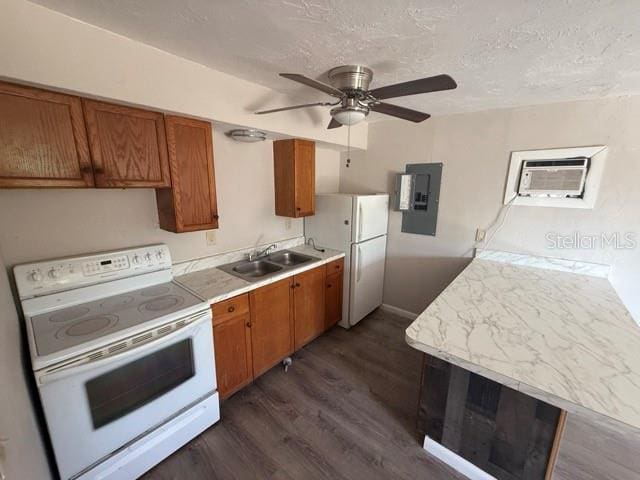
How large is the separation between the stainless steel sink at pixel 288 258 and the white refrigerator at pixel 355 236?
1.09 ft

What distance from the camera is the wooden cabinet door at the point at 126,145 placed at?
1.35 m

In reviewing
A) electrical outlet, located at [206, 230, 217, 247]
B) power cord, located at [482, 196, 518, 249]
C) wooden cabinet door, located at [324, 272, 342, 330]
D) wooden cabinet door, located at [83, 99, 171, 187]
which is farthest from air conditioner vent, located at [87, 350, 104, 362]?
power cord, located at [482, 196, 518, 249]

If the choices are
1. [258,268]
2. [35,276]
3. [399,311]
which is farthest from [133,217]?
[399,311]

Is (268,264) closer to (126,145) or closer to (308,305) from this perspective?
(308,305)

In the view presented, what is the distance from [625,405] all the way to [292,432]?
165 centimetres

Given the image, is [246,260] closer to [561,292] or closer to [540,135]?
A: [561,292]

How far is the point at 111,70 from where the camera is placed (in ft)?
4.33

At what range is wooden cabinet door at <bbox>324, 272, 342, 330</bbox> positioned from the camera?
2654 mm

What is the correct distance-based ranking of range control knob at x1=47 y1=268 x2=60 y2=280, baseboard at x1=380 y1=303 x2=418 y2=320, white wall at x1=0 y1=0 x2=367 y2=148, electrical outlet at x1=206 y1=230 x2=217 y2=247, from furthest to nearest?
baseboard at x1=380 y1=303 x2=418 y2=320 → electrical outlet at x1=206 y1=230 x2=217 y2=247 → range control knob at x1=47 y1=268 x2=60 y2=280 → white wall at x1=0 y1=0 x2=367 y2=148

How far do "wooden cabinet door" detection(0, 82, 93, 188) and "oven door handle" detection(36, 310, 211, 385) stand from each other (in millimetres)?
821

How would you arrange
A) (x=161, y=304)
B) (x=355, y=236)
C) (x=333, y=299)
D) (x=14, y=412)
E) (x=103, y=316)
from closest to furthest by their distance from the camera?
(x=14, y=412)
(x=103, y=316)
(x=161, y=304)
(x=355, y=236)
(x=333, y=299)

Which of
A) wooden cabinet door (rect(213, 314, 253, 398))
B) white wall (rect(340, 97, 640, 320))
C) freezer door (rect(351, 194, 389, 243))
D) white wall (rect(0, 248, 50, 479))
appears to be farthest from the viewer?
freezer door (rect(351, 194, 389, 243))

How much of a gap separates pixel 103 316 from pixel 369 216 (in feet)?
7.30

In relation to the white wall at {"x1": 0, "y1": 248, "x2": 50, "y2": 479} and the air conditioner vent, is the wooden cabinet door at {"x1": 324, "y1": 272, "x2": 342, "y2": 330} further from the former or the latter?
the white wall at {"x1": 0, "y1": 248, "x2": 50, "y2": 479}
